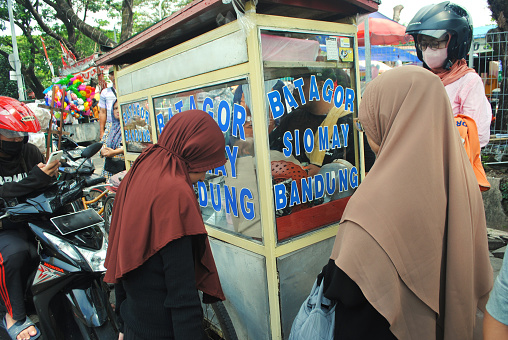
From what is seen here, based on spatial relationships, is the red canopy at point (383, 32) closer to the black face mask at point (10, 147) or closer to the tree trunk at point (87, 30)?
the black face mask at point (10, 147)

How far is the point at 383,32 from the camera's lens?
7.25 m

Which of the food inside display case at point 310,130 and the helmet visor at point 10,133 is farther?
the helmet visor at point 10,133

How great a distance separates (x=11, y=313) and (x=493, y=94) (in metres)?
7.10

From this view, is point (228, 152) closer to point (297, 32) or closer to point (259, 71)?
point (259, 71)

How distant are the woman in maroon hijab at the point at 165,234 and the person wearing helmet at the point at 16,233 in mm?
1347

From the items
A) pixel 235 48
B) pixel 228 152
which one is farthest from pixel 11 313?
pixel 235 48

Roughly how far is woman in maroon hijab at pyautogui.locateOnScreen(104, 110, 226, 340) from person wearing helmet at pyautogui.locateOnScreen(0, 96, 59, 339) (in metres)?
1.35

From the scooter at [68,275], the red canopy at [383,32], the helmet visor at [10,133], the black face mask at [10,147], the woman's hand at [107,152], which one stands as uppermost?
the red canopy at [383,32]

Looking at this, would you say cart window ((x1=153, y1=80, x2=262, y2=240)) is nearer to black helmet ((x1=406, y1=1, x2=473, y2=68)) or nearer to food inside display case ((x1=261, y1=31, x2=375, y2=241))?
food inside display case ((x1=261, y1=31, x2=375, y2=241))

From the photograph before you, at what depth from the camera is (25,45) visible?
2278 cm

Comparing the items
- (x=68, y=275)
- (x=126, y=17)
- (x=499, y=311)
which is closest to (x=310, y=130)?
(x=499, y=311)

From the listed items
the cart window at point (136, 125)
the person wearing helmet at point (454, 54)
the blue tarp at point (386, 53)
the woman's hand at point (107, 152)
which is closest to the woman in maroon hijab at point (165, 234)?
the cart window at point (136, 125)

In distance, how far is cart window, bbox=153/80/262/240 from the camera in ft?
6.84

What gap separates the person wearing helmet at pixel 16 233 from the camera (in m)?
2.47
